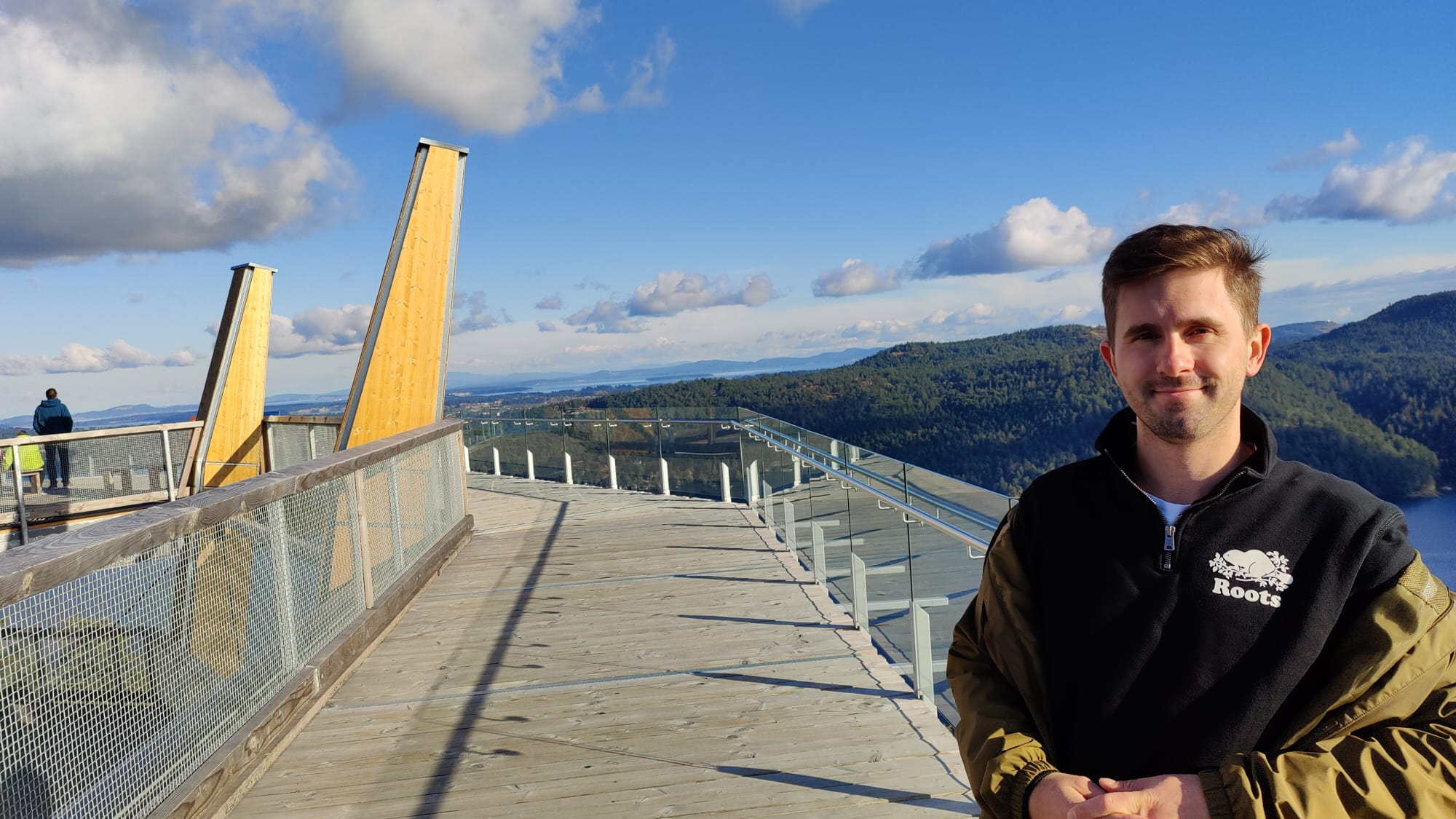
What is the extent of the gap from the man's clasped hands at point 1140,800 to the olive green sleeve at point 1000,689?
110mm

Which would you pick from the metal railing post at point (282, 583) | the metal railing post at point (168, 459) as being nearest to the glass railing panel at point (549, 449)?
the metal railing post at point (168, 459)

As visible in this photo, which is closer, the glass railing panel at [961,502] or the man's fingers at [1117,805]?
→ the man's fingers at [1117,805]

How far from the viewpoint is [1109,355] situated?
176 cm

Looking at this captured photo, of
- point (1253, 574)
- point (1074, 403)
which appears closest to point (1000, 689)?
point (1253, 574)

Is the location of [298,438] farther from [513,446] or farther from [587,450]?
[587,450]

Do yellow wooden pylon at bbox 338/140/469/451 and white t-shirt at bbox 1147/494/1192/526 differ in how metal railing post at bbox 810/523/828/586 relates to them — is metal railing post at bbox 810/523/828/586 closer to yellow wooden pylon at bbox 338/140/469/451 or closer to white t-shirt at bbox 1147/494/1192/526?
white t-shirt at bbox 1147/494/1192/526

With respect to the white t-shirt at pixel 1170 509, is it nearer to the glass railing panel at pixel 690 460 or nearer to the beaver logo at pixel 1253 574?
the beaver logo at pixel 1253 574

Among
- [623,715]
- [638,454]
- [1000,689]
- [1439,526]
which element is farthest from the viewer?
[1439,526]

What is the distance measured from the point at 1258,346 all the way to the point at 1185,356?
0.73 feet

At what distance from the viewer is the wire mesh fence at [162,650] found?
2447 millimetres

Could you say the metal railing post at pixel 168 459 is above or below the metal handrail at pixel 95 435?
below

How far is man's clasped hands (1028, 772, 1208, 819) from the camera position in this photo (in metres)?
1.30

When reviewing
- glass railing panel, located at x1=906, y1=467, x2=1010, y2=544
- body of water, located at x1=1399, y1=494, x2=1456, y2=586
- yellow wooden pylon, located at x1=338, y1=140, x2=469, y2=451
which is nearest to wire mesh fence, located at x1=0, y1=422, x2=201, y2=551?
yellow wooden pylon, located at x1=338, y1=140, x2=469, y2=451

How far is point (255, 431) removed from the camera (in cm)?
1569
